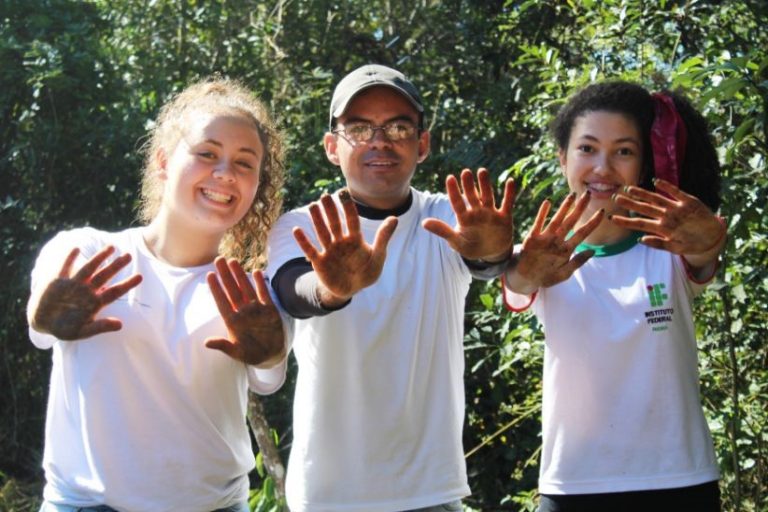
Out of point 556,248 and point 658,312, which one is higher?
point 556,248

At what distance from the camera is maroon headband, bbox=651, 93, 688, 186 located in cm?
273

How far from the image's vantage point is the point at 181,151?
8.79 ft

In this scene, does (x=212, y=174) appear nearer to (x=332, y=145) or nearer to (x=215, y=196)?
(x=215, y=196)

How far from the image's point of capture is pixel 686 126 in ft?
9.18

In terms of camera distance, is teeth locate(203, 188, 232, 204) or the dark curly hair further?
the dark curly hair

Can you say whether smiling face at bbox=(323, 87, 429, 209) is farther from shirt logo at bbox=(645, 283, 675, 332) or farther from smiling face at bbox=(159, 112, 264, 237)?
shirt logo at bbox=(645, 283, 675, 332)

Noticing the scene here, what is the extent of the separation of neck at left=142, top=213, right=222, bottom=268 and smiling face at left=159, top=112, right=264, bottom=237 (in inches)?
0.7

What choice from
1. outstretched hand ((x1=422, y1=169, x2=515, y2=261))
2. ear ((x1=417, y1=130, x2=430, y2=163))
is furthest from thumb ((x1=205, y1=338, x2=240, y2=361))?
ear ((x1=417, y1=130, x2=430, y2=163))

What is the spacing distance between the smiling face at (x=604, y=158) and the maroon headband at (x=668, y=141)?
2.0 inches

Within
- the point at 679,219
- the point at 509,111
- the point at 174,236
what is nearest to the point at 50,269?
the point at 174,236

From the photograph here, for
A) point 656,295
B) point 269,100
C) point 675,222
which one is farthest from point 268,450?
point 675,222

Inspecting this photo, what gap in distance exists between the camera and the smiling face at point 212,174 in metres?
2.61

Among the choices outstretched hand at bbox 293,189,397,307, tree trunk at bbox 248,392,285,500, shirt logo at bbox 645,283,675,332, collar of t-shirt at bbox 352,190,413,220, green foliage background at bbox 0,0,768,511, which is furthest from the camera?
green foliage background at bbox 0,0,768,511

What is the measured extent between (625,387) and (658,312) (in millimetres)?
199
